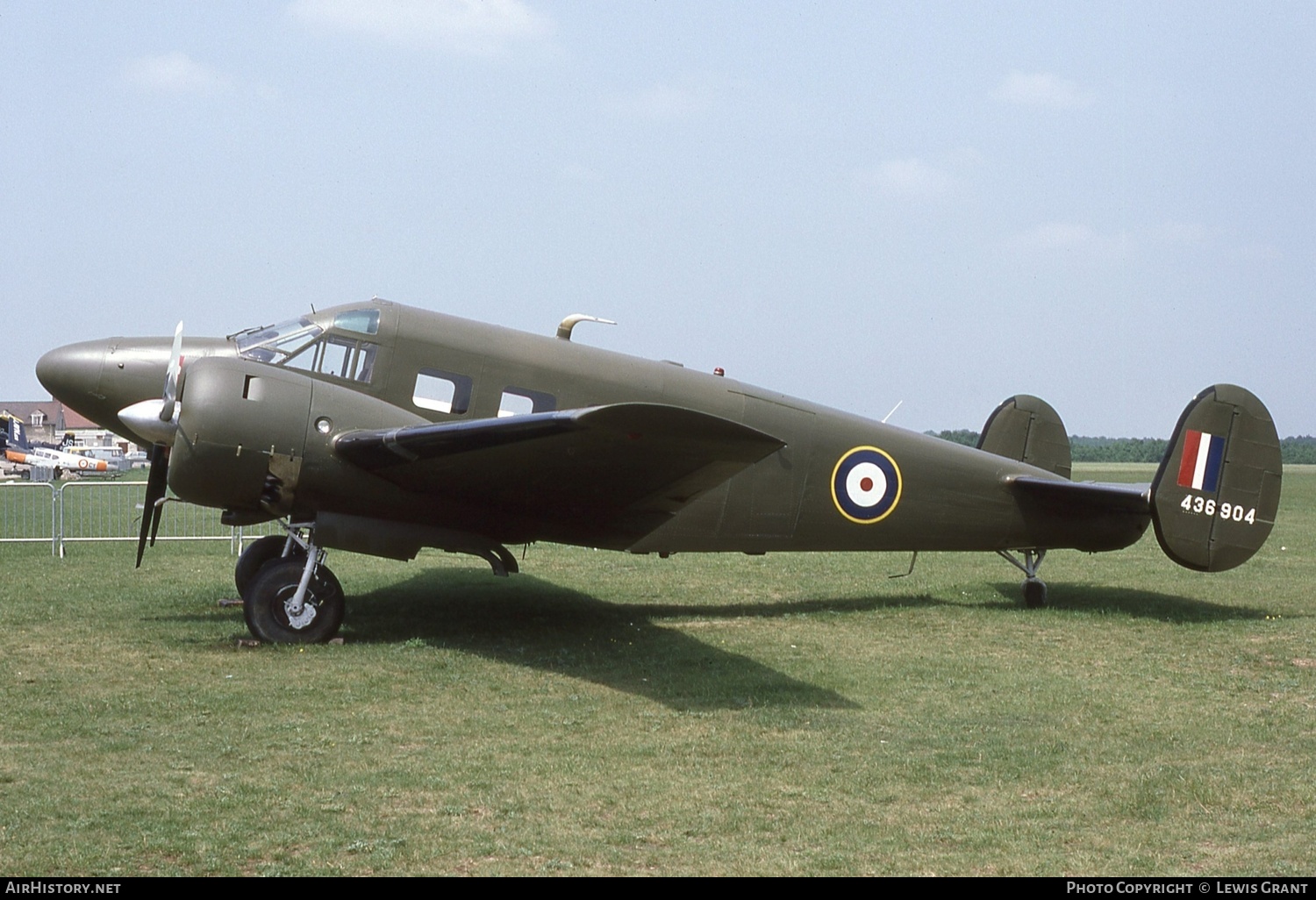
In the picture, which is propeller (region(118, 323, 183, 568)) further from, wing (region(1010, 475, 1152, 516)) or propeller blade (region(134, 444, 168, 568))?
wing (region(1010, 475, 1152, 516))

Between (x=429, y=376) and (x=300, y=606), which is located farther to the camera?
(x=429, y=376)

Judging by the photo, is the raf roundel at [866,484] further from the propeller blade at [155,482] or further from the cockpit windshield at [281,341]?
the propeller blade at [155,482]

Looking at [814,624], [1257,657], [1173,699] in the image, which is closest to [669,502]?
[814,624]

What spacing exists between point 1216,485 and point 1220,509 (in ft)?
0.79

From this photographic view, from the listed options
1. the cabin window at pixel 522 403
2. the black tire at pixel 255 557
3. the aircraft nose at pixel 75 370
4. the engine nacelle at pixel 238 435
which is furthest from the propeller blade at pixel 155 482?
the cabin window at pixel 522 403

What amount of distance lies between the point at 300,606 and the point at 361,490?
1.05 meters

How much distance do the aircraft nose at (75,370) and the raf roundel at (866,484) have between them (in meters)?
6.84

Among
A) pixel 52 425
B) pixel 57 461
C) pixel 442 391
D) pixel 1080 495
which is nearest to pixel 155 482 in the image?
pixel 442 391

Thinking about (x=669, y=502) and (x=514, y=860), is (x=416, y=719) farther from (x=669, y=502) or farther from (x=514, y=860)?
(x=669, y=502)

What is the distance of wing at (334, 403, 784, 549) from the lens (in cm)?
692

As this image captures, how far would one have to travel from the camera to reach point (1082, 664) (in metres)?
8.70

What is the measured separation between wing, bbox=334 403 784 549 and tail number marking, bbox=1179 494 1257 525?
5335 mm

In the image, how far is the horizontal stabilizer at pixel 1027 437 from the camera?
12773 mm

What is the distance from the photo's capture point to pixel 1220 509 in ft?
36.3
